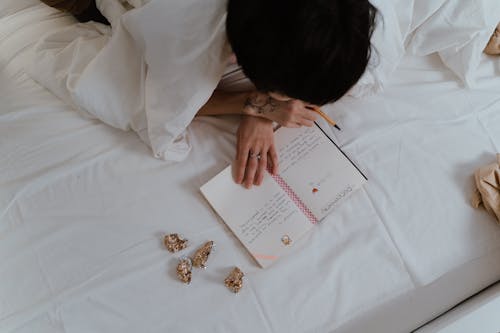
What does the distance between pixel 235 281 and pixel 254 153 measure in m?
0.25

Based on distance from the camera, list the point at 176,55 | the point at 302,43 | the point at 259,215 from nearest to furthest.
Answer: the point at 302,43 → the point at 176,55 → the point at 259,215

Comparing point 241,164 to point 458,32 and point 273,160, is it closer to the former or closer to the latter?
point 273,160

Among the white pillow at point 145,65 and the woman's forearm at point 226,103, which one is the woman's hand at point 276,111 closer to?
the woman's forearm at point 226,103

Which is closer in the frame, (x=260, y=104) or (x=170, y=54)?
(x=170, y=54)

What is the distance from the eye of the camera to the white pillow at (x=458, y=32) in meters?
0.84

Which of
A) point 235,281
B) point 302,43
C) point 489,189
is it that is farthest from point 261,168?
point 489,189

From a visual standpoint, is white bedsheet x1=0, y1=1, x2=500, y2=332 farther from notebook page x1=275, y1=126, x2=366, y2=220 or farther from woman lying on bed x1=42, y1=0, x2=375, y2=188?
woman lying on bed x1=42, y1=0, x2=375, y2=188

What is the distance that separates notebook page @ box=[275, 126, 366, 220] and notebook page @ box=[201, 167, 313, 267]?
39 millimetres

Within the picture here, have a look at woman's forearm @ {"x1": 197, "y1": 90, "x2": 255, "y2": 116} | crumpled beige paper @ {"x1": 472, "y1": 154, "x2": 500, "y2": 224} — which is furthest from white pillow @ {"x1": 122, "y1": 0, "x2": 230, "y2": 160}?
crumpled beige paper @ {"x1": 472, "y1": 154, "x2": 500, "y2": 224}

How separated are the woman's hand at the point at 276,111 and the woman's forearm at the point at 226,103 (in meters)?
0.01

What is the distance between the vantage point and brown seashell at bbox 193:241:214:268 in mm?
740

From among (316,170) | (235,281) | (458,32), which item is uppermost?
(458,32)

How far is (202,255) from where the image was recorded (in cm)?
74

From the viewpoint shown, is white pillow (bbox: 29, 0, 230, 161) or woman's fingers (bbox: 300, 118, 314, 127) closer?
white pillow (bbox: 29, 0, 230, 161)
